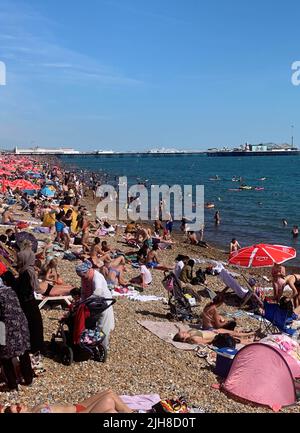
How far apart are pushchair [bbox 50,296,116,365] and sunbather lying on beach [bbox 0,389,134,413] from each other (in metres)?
1.74

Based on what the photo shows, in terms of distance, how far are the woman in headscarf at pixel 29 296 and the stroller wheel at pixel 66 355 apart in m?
0.32

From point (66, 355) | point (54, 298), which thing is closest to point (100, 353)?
point (66, 355)

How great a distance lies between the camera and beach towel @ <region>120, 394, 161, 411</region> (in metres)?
5.69

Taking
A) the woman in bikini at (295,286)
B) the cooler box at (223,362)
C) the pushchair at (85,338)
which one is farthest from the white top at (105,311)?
the woman in bikini at (295,286)

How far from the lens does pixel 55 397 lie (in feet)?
18.8

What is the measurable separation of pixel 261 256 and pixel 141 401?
20.0 feet

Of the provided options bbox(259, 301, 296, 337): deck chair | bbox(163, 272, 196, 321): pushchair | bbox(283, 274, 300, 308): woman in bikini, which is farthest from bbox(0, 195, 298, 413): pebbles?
bbox(283, 274, 300, 308): woman in bikini

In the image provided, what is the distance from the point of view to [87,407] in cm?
489

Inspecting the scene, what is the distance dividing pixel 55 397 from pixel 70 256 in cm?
905

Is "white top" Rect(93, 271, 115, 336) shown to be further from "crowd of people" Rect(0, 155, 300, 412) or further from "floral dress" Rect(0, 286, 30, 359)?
"floral dress" Rect(0, 286, 30, 359)

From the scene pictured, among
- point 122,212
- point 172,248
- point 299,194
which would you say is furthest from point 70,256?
point 299,194

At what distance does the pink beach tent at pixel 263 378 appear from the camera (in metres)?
6.42

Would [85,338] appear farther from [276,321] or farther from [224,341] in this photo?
[276,321]

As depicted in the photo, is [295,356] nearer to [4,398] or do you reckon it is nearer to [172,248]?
[4,398]
